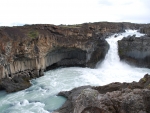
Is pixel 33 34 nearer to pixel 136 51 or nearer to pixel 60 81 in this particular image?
pixel 60 81

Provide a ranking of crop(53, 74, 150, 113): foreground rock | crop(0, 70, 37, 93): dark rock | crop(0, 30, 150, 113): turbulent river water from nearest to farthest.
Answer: crop(53, 74, 150, 113): foreground rock
crop(0, 30, 150, 113): turbulent river water
crop(0, 70, 37, 93): dark rock

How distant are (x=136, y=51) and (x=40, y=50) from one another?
1793 cm

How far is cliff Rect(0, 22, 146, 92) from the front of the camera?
2666 cm

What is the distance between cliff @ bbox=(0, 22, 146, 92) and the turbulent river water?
151cm

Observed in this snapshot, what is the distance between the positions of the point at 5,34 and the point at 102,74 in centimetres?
1603

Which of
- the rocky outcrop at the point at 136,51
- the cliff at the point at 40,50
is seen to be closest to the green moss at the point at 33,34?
the cliff at the point at 40,50

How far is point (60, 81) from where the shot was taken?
28.2m

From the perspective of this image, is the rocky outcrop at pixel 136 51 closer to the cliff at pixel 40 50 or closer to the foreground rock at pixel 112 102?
the cliff at pixel 40 50

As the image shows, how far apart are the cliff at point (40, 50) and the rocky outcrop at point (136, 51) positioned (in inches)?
140

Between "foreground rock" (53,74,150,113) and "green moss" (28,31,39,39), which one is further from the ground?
"green moss" (28,31,39,39)

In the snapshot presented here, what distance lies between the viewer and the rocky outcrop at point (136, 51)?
3559 centimetres

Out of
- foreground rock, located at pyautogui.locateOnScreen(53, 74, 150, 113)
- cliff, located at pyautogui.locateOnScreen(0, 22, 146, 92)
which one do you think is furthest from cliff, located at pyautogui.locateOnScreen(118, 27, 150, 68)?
foreground rock, located at pyautogui.locateOnScreen(53, 74, 150, 113)

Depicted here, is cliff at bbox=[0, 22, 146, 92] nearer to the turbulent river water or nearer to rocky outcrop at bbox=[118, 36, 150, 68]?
the turbulent river water

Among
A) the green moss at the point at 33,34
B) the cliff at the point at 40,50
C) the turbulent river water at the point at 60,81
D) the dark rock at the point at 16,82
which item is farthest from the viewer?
the green moss at the point at 33,34
